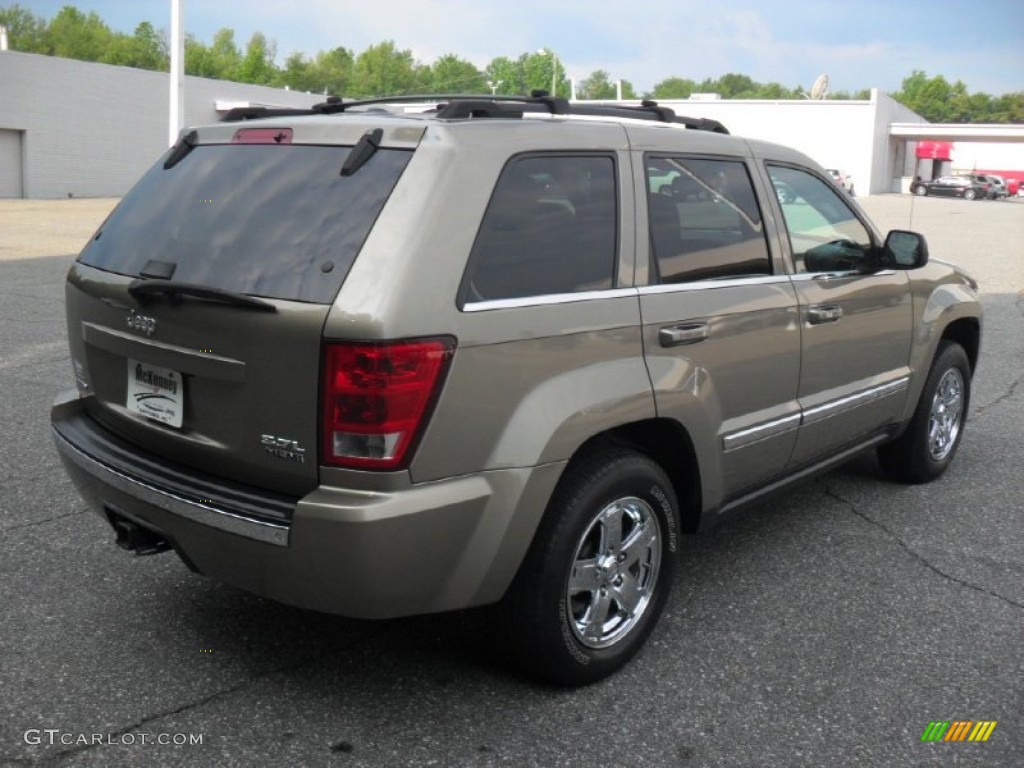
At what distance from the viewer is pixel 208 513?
117 inches

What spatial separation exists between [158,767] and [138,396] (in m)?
1.12

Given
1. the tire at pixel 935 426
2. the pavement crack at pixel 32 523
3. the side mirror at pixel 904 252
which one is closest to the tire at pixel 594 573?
the side mirror at pixel 904 252

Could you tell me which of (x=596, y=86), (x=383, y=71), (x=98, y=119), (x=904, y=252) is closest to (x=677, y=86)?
(x=596, y=86)

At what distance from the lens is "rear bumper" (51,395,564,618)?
275 centimetres

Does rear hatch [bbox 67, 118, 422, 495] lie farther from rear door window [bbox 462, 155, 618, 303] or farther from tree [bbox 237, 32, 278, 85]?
tree [bbox 237, 32, 278, 85]

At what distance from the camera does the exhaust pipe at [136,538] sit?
3238 mm

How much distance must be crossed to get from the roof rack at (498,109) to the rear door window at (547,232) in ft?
0.78

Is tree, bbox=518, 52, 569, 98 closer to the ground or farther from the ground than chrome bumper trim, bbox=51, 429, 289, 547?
farther from the ground

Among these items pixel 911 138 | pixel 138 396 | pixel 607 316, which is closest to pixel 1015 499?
pixel 607 316

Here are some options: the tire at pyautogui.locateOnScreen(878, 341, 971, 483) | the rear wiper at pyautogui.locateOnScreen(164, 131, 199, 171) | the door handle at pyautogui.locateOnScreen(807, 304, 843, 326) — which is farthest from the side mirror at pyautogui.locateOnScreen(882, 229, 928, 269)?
the rear wiper at pyautogui.locateOnScreen(164, 131, 199, 171)

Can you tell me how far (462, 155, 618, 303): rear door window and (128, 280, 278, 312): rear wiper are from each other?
58cm

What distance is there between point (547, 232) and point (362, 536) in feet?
3.64

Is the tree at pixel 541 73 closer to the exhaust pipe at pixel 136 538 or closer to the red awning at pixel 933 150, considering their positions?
the red awning at pixel 933 150

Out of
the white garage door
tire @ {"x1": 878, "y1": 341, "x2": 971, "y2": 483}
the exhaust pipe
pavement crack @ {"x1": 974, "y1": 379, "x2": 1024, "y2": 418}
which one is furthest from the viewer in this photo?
the white garage door
